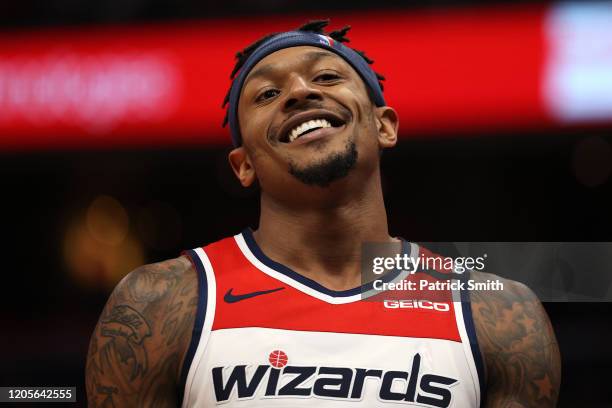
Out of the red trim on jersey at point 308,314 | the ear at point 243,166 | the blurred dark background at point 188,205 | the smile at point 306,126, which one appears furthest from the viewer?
the blurred dark background at point 188,205

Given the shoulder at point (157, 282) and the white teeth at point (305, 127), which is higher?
the white teeth at point (305, 127)

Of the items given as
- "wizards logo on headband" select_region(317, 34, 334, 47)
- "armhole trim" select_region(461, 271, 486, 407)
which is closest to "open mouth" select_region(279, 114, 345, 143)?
"wizards logo on headband" select_region(317, 34, 334, 47)

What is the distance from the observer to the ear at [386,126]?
11.9 feet

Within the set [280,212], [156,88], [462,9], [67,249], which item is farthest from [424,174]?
[280,212]

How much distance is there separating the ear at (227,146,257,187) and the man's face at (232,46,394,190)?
0.07 metres

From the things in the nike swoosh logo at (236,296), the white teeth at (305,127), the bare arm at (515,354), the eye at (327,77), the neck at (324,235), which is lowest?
the bare arm at (515,354)

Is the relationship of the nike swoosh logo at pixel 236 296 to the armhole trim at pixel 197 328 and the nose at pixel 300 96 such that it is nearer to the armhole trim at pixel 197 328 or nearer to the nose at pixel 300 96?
the armhole trim at pixel 197 328

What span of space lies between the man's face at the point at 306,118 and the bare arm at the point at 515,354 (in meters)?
0.74

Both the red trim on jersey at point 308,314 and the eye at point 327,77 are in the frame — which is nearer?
the red trim on jersey at point 308,314

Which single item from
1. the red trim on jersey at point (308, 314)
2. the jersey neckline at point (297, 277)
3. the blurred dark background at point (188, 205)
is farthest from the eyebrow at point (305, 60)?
the blurred dark background at point (188, 205)

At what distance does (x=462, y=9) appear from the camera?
22.4ft

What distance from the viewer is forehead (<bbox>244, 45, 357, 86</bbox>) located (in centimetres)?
350

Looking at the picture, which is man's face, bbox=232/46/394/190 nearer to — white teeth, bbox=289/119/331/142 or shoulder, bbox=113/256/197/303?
white teeth, bbox=289/119/331/142

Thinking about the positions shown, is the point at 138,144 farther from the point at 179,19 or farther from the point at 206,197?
the point at 206,197
